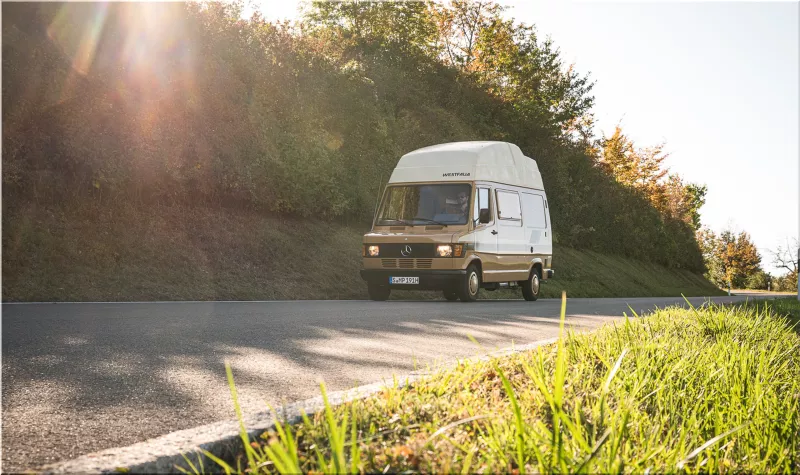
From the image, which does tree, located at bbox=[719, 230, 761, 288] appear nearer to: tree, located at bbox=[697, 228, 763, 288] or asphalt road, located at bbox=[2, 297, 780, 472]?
tree, located at bbox=[697, 228, 763, 288]

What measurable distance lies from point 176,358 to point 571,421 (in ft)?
11.2

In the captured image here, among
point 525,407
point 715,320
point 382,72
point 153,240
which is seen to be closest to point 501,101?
point 382,72

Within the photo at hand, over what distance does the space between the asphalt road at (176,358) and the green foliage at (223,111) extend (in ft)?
16.8

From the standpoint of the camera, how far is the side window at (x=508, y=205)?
50.6 feet

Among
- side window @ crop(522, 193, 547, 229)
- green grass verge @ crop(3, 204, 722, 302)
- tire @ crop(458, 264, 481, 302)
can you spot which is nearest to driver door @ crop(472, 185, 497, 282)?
tire @ crop(458, 264, 481, 302)

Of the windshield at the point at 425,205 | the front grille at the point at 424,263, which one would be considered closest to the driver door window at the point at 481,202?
the windshield at the point at 425,205

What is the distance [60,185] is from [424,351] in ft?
33.5

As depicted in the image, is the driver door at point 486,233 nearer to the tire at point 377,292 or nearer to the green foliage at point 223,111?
the tire at point 377,292

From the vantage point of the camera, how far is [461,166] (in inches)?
586

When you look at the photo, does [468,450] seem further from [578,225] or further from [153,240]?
[578,225]

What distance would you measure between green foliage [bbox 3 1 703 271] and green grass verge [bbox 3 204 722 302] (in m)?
0.50

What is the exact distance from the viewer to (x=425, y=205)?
14.9 metres

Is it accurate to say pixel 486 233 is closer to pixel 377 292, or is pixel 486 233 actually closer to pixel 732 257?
pixel 377 292

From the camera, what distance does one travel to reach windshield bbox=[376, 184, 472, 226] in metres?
14.6
